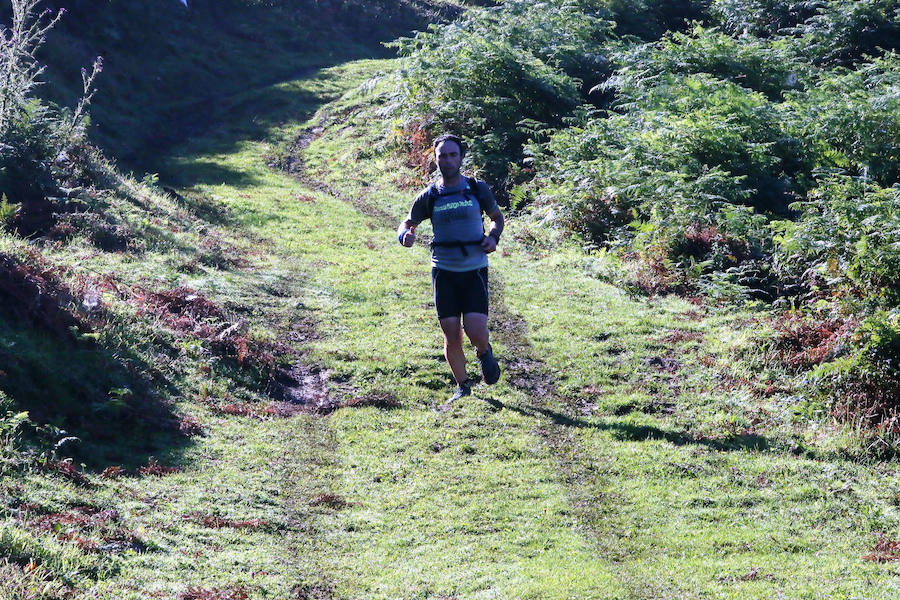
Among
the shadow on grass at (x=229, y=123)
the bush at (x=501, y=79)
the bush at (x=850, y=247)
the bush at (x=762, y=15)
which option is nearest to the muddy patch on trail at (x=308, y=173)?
the shadow on grass at (x=229, y=123)

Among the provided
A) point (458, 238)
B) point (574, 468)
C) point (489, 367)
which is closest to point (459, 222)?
point (458, 238)

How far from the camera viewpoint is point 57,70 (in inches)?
1156

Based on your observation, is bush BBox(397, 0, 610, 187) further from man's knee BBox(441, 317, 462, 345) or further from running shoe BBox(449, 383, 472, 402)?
man's knee BBox(441, 317, 462, 345)

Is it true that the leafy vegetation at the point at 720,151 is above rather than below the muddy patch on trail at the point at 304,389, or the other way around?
above

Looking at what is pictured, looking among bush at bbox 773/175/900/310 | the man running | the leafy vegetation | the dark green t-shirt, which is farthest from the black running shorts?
bush at bbox 773/175/900/310

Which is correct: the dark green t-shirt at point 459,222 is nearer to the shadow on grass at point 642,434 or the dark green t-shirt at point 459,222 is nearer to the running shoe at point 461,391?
the running shoe at point 461,391

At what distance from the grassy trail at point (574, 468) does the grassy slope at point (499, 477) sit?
0.09ft

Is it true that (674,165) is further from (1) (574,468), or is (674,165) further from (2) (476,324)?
(1) (574,468)

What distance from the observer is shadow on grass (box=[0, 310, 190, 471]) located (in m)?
8.35


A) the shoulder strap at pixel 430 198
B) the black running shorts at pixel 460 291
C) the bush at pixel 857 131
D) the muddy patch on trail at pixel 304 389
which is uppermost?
the bush at pixel 857 131

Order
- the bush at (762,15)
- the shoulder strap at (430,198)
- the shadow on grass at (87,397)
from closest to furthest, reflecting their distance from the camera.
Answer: the shadow on grass at (87,397) < the shoulder strap at (430,198) < the bush at (762,15)

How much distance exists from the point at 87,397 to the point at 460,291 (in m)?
4.14

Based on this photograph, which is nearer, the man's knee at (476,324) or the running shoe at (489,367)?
the man's knee at (476,324)

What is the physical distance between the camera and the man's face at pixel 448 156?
9.41m
